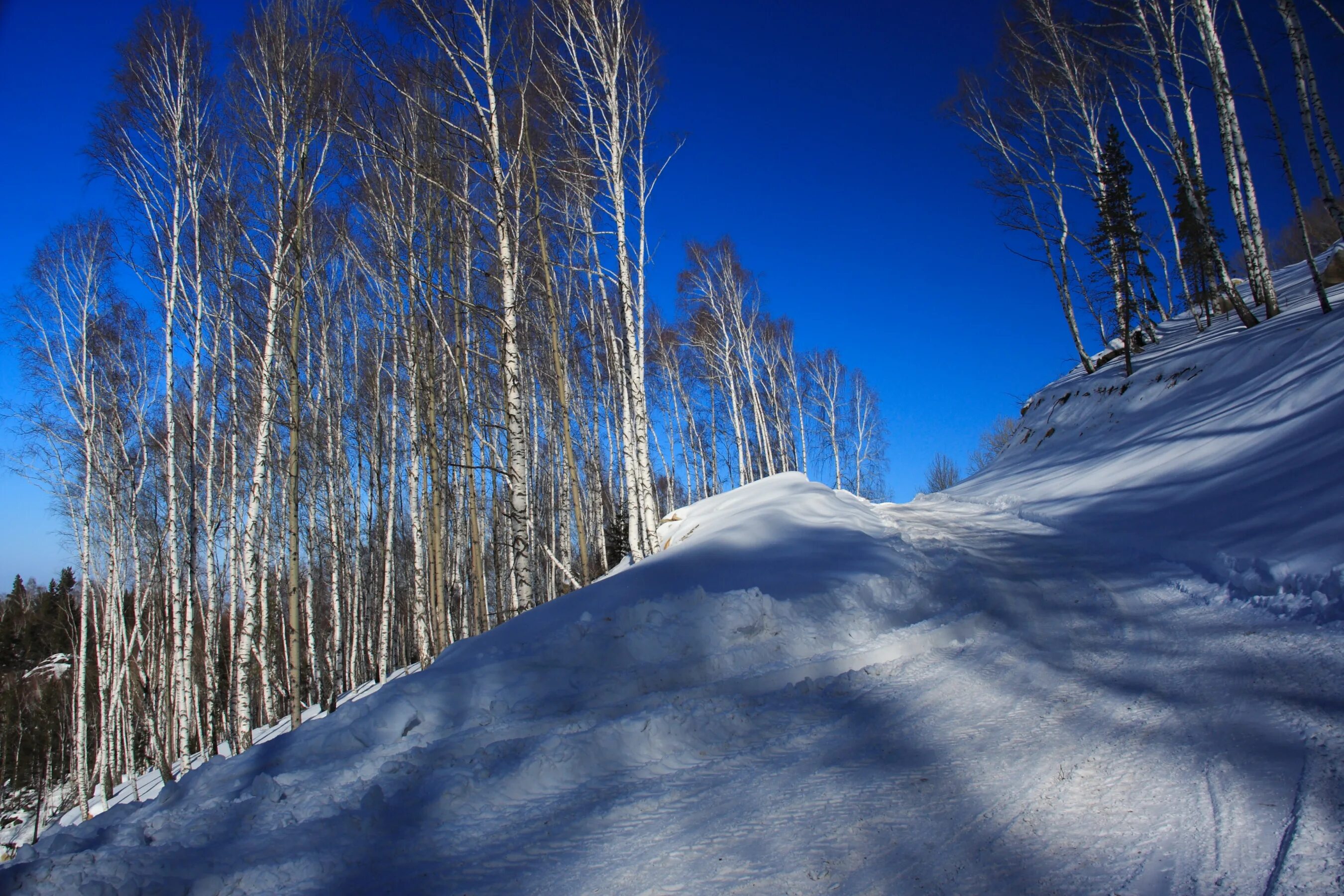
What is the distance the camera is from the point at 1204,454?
6.89 meters

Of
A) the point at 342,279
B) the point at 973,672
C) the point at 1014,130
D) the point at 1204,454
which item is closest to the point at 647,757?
the point at 973,672

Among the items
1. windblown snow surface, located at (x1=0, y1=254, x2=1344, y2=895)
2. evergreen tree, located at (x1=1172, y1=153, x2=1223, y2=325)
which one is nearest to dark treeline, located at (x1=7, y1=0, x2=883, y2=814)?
windblown snow surface, located at (x1=0, y1=254, x2=1344, y2=895)

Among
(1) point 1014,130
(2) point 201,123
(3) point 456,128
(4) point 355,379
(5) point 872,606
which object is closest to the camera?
(5) point 872,606

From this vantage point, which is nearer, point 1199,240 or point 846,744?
point 846,744

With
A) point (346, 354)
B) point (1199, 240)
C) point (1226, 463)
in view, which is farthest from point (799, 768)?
point (1199, 240)

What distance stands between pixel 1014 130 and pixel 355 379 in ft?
62.6

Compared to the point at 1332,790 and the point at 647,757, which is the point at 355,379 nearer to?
the point at 647,757

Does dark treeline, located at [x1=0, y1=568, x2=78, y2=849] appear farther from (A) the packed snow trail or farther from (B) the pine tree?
(B) the pine tree

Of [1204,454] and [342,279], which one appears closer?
[1204,454]

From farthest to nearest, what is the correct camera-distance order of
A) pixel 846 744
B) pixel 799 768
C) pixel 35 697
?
pixel 35 697 → pixel 846 744 → pixel 799 768

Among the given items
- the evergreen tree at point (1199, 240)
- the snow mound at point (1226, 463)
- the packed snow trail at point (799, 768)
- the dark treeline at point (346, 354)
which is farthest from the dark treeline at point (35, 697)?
the evergreen tree at point (1199, 240)

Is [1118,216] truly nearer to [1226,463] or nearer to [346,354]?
[1226,463]

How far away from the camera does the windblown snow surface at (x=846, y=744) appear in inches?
72.1

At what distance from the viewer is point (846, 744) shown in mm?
2582
